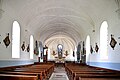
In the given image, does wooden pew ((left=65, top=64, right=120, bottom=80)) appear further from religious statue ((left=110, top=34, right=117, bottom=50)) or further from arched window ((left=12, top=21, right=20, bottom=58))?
arched window ((left=12, top=21, right=20, bottom=58))

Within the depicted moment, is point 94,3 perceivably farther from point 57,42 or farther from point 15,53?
point 57,42

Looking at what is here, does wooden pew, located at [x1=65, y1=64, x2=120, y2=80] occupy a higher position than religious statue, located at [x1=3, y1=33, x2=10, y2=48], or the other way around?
religious statue, located at [x1=3, y1=33, x2=10, y2=48]

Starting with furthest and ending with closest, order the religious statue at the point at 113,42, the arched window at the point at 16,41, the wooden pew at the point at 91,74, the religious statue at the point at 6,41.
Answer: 1. the arched window at the point at 16,41
2. the religious statue at the point at 6,41
3. the religious statue at the point at 113,42
4. the wooden pew at the point at 91,74

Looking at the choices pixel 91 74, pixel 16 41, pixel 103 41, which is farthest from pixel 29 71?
pixel 103 41

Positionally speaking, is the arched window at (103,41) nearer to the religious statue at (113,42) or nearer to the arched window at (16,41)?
the religious statue at (113,42)

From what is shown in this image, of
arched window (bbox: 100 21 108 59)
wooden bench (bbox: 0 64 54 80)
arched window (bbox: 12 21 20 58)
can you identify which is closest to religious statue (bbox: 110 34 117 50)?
arched window (bbox: 100 21 108 59)

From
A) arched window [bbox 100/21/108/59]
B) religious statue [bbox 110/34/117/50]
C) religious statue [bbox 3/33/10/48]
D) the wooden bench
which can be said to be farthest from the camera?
arched window [bbox 100/21/108/59]

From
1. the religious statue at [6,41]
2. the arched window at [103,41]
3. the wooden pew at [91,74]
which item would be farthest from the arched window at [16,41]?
the arched window at [103,41]

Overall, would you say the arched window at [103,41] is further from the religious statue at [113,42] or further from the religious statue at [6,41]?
the religious statue at [6,41]

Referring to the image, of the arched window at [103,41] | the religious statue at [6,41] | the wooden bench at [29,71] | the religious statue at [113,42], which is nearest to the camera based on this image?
the wooden bench at [29,71]

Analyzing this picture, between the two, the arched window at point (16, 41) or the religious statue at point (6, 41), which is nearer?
the religious statue at point (6, 41)

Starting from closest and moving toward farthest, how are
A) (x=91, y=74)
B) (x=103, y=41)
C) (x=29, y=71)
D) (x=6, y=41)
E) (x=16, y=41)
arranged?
(x=91, y=74) → (x=29, y=71) → (x=6, y=41) → (x=103, y=41) → (x=16, y=41)

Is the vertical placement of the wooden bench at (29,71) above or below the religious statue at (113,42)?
below

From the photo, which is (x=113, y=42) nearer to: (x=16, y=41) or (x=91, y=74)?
(x=91, y=74)
